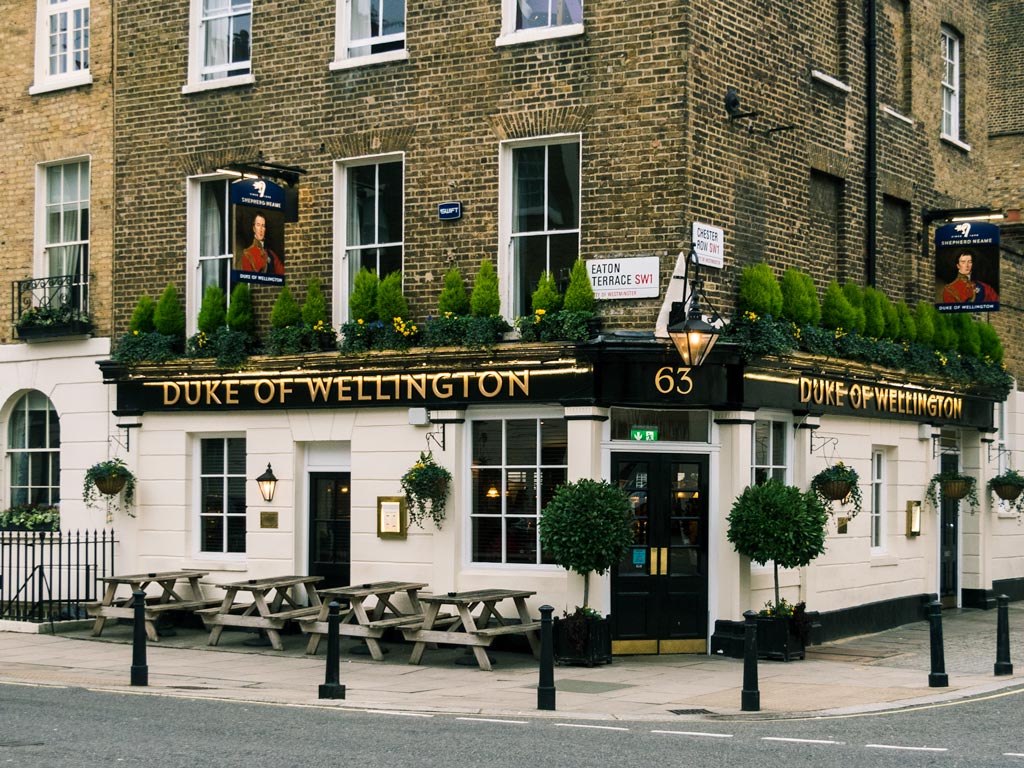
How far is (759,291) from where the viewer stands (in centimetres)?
1838

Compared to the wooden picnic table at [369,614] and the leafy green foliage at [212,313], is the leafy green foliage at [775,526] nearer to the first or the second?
the wooden picnic table at [369,614]

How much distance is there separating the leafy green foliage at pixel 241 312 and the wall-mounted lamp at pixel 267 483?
75.5 inches

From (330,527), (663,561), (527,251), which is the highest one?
(527,251)

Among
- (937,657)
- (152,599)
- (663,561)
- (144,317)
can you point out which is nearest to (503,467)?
(663,561)

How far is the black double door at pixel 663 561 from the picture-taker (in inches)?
710

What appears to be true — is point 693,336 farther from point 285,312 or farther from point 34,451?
point 34,451

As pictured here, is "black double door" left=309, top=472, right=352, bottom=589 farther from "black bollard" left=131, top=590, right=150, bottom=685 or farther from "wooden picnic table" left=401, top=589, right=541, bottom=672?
"black bollard" left=131, top=590, right=150, bottom=685

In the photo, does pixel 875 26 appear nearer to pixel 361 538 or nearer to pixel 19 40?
pixel 361 538

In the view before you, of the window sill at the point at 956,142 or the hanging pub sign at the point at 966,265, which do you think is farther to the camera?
the window sill at the point at 956,142

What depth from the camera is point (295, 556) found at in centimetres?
2016

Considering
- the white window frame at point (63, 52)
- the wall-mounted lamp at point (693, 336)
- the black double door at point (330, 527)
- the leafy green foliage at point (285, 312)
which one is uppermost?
the white window frame at point (63, 52)

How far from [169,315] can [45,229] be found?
3269mm

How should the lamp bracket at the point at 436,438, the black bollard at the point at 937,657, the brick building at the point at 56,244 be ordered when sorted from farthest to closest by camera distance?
1. the brick building at the point at 56,244
2. the lamp bracket at the point at 436,438
3. the black bollard at the point at 937,657

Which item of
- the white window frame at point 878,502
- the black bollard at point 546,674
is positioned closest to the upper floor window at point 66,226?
the black bollard at point 546,674
